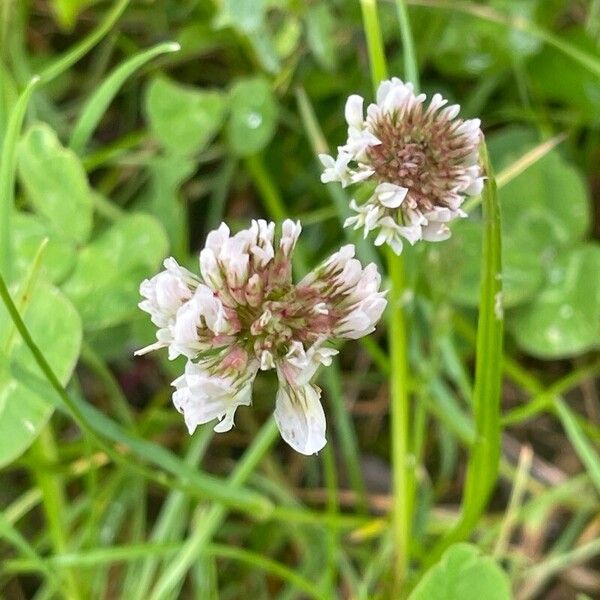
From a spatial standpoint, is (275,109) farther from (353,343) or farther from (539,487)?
(539,487)

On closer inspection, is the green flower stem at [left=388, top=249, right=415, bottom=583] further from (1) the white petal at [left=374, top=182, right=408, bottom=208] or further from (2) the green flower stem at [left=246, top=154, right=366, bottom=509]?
(1) the white petal at [left=374, top=182, right=408, bottom=208]

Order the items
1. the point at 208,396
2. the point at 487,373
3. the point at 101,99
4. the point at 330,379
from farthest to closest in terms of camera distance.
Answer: the point at 330,379 → the point at 101,99 → the point at 487,373 → the point at 208,396

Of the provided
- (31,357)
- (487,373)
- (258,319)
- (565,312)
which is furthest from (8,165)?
(565,312)

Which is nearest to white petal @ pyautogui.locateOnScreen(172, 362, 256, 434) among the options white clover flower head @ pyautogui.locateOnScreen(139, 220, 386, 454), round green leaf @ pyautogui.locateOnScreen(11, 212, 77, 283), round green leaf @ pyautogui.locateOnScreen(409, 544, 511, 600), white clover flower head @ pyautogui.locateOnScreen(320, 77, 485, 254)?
white clover flower head @ pyautogui.locateOnScreen(139, 220, 386, 454)

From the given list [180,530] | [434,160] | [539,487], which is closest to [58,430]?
[180,530]

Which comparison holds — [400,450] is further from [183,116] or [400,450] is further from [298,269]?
[183,116]
